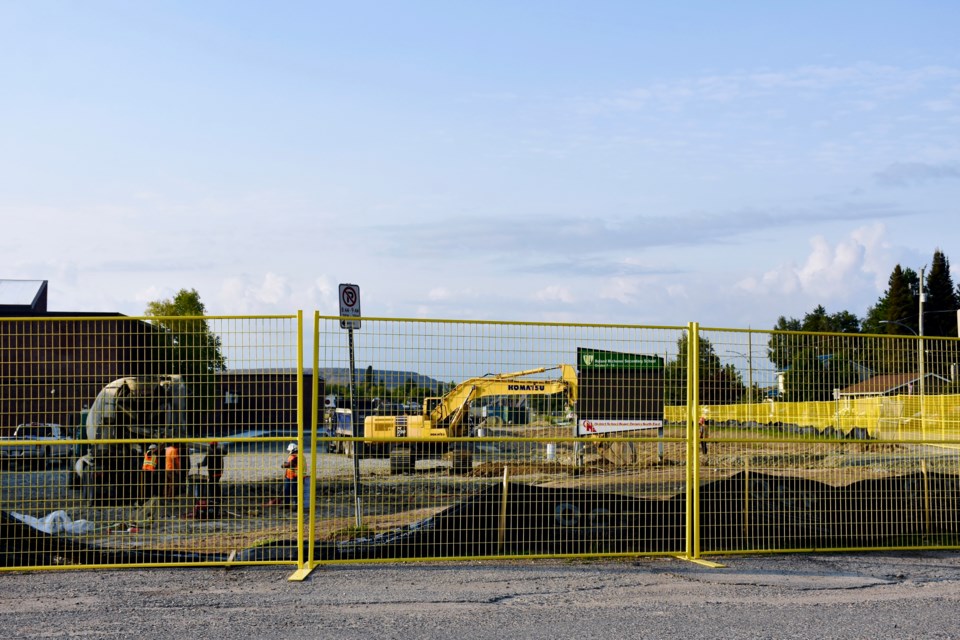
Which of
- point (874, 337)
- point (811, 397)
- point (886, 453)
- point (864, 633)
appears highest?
point (874, 337)

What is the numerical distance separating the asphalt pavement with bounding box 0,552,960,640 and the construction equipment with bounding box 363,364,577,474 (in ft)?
3.76

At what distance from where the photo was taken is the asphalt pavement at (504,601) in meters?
7.30

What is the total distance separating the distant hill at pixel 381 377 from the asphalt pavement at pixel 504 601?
1882 mm

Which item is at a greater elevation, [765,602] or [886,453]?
[886,453]

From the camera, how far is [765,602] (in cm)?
826

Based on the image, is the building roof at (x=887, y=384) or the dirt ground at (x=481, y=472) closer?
the dirt ground at (x=481, y=472)

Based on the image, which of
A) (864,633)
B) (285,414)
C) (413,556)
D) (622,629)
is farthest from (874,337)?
(285,414)

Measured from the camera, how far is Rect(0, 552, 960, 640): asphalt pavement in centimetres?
730

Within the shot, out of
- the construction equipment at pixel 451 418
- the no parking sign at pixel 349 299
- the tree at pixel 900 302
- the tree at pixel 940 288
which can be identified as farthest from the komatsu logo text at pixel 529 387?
the tree at pixel 940 288

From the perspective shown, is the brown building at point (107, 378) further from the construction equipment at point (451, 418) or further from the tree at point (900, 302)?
the tree at point (900, 302)

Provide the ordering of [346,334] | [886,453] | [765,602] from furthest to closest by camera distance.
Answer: [886,453], [346,334], [765,602]

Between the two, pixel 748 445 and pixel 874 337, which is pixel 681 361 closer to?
pixel 748 445

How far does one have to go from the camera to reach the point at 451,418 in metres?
9.90

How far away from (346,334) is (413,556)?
2470mm
